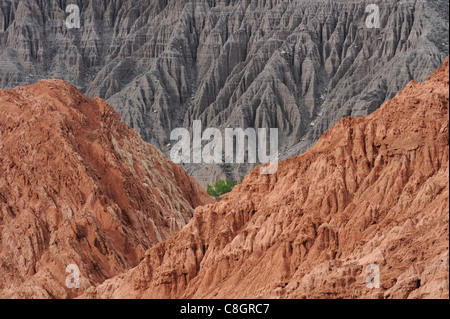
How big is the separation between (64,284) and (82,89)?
113 m

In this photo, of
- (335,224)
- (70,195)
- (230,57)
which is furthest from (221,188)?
(335,224)

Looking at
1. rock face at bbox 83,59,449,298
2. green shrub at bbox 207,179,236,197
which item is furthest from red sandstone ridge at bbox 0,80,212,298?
green shrub at bbox 207,179,236,197

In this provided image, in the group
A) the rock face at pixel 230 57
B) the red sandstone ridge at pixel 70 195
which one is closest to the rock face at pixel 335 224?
the red sandstone ridge at pixel 70 195

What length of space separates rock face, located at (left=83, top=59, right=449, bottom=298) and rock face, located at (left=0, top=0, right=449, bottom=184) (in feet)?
291

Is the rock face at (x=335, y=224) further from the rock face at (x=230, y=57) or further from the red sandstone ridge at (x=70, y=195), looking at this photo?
the rock face at (x=230, y=57)

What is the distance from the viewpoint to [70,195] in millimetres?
66500

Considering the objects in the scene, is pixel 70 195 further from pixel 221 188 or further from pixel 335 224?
pixel 221 188

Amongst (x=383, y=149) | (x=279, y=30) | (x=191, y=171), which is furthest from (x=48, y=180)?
(x=279, y=30)

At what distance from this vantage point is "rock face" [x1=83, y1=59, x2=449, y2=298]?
43562mm

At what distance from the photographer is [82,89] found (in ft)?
558

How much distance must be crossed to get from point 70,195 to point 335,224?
74.9 feet

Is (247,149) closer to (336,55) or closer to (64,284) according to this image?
(336,55)
